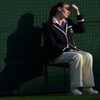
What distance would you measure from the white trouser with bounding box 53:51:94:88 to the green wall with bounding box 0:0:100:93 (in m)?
0.69

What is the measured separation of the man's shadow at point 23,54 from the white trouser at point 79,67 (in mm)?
622

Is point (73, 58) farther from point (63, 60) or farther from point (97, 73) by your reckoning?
point (97, 73)

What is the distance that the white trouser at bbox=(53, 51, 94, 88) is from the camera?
8.02 meters

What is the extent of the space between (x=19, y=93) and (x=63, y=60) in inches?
39.3

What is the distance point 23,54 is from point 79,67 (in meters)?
1.06

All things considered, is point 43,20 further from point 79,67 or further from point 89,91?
point 89,91

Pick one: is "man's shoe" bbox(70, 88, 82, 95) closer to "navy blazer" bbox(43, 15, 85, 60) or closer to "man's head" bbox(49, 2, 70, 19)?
"navy blazer" bbox(43, 15, 85, 60)

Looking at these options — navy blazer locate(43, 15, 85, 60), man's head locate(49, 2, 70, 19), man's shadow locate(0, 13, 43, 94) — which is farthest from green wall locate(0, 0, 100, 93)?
navy blazer locate(43, 15, 85, 60)

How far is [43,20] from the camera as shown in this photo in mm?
8680

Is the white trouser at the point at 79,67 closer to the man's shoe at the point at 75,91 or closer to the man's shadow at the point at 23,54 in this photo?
the man's shoe at the point at 75,91

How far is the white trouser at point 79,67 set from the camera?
802cm

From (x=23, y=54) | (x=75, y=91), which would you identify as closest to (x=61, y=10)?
(x=23, y=54)

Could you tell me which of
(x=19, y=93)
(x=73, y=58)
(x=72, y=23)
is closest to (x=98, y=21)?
(x=72, y=23)

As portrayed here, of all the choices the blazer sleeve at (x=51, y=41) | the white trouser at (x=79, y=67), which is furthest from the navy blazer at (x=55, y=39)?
the white trouser at (x=79, y=67)
